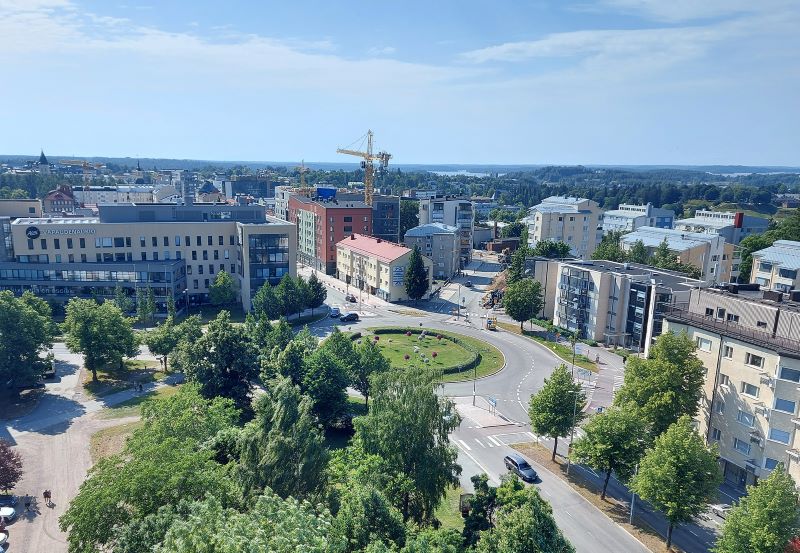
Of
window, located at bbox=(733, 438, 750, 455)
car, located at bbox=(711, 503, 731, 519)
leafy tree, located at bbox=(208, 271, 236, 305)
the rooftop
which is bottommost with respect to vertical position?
car, located at bbox=(711, 503, 731, 519)

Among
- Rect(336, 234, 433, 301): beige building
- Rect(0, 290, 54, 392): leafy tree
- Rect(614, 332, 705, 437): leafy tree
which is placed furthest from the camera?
Rect(336, 234, 433, 301): beige building

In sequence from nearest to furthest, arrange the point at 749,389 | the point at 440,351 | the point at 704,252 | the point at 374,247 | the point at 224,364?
the point at 749,389, the point at 224,364, the point at 440,351, the point at 704,252, the point at 374,247

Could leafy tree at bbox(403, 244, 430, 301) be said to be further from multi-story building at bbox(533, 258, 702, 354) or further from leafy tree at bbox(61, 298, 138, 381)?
leafy tree at bbox(61, 298, 138, 381)

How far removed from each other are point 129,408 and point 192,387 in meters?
16.5

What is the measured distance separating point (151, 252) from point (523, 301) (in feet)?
204

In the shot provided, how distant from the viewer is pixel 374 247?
11019 centimetres

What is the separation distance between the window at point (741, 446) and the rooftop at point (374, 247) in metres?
66.3

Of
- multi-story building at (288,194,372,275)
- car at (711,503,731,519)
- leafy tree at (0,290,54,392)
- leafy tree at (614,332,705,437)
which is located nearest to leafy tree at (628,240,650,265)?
multi-story building at (288,194,372,275)

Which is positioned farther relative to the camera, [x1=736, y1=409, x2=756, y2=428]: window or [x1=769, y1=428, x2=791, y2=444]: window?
[x1=736, y1=409, x2=756, y2=428]: window

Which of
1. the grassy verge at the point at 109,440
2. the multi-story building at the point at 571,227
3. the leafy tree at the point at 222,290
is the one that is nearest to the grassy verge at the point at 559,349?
the multi-story building at the point at 571,227

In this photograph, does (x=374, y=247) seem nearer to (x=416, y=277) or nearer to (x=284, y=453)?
(x=416, y=277)

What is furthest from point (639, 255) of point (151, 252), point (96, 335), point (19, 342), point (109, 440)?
point (19, 342)

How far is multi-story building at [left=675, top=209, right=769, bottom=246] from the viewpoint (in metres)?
140

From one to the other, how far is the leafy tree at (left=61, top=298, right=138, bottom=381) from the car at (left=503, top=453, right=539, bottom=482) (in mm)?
43640
